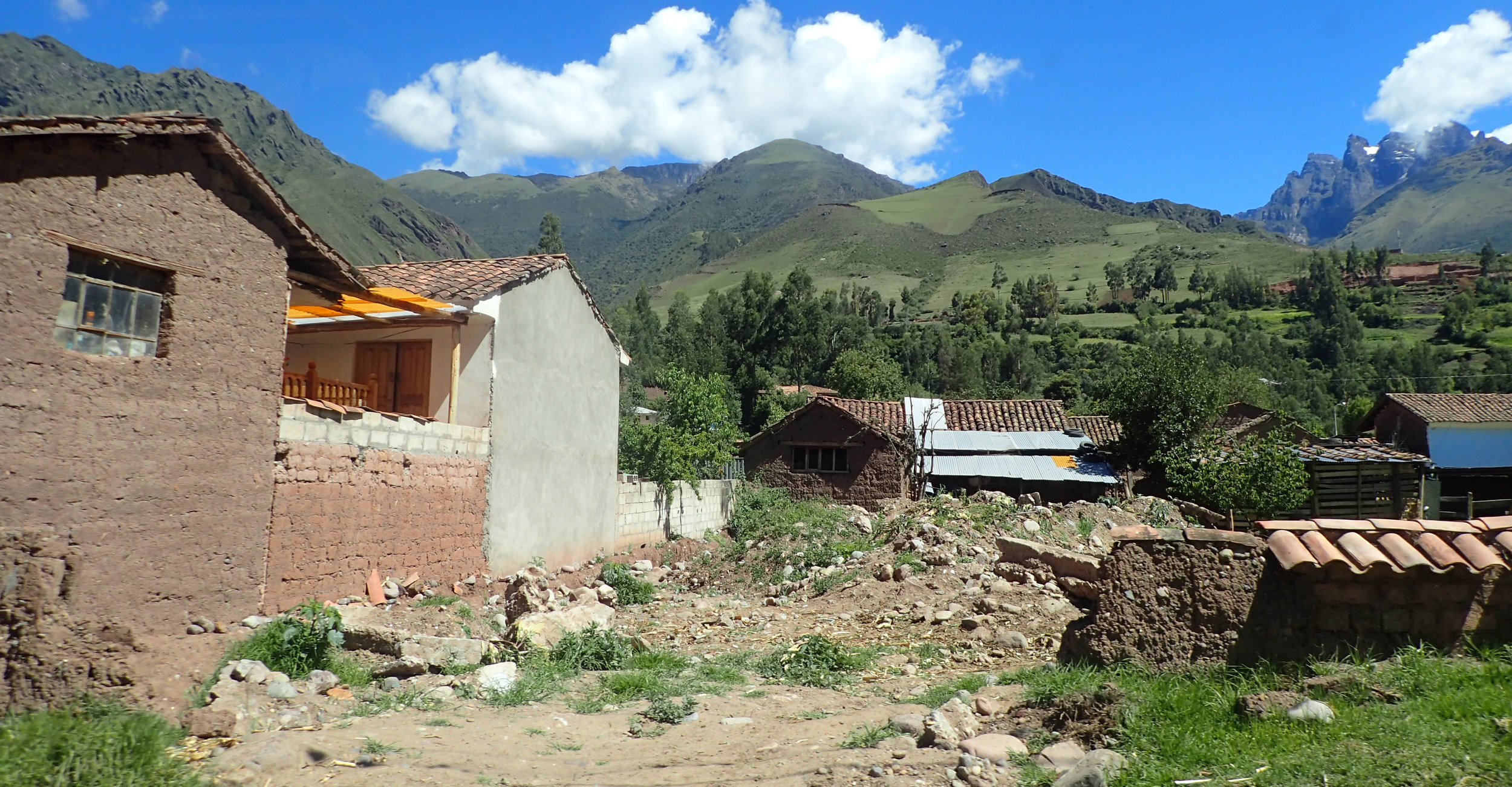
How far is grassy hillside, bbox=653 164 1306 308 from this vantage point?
102 metres

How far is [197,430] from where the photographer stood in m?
8.80

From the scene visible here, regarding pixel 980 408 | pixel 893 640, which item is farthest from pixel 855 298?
pixel 893 640

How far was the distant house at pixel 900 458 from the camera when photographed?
2561cm

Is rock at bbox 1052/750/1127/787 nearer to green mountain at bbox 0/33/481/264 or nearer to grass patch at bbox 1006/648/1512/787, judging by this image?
grass patch at bbox 1006/648/1512/787

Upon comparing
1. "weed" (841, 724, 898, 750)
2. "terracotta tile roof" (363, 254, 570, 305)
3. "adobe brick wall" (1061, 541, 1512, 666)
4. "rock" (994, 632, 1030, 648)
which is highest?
"terracotta tile roof" (363, 254, 570, 305)

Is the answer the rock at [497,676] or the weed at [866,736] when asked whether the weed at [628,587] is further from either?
the weed at [866,736]

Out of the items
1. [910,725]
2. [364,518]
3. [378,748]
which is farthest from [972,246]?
[378,748]

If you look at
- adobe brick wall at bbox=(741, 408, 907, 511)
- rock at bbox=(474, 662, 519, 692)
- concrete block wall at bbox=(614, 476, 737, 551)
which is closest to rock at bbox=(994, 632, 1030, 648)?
rock at bbox=(474, 662, 519, 692)

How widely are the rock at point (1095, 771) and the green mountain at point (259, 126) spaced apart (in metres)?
87.7

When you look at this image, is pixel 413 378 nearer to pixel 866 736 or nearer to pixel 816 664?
pixel 816 664

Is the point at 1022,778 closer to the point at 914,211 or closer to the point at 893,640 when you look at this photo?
the point at 893,640

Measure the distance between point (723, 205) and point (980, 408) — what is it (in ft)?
544

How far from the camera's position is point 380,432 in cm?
1179

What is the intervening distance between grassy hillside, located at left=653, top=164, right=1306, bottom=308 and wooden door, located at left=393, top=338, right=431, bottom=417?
78.8 metres
